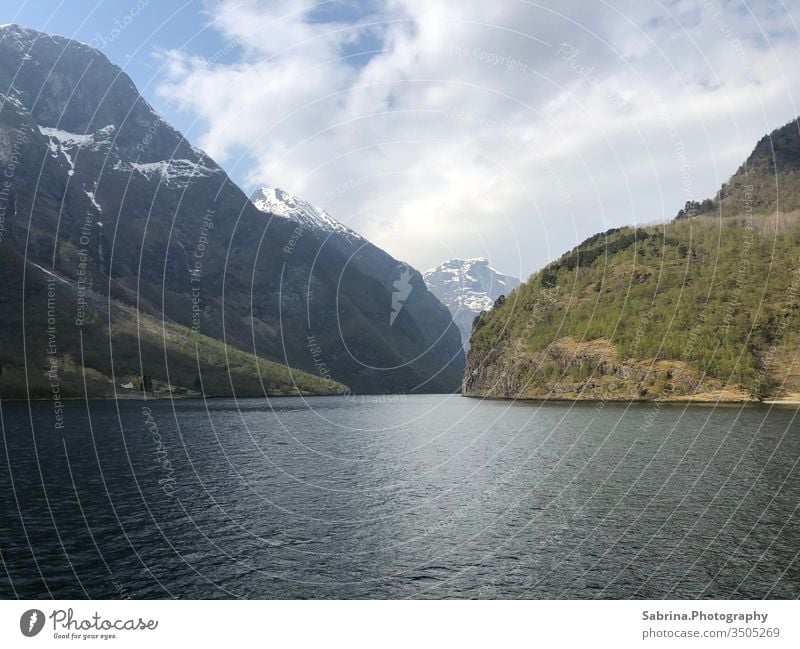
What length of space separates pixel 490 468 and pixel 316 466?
25.9m

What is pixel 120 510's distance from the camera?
2021 inches

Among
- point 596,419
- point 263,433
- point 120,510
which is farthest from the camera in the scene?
point 596,419

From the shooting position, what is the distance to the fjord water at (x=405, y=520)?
1369 inches

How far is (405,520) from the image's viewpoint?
49594 mm

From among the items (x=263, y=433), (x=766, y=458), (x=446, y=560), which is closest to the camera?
(x=446, y=560)

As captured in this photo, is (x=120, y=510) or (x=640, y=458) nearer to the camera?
(x=120, y=510)

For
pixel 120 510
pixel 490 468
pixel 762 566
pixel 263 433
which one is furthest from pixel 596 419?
pixel 120 510

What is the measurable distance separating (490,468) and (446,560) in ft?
126

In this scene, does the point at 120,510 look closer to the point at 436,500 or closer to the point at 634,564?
the point at 436,500

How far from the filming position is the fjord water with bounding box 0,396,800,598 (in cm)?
3478

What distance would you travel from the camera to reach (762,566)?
120ft

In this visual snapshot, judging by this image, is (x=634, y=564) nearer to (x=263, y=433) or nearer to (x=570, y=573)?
(x=570, y=573)
